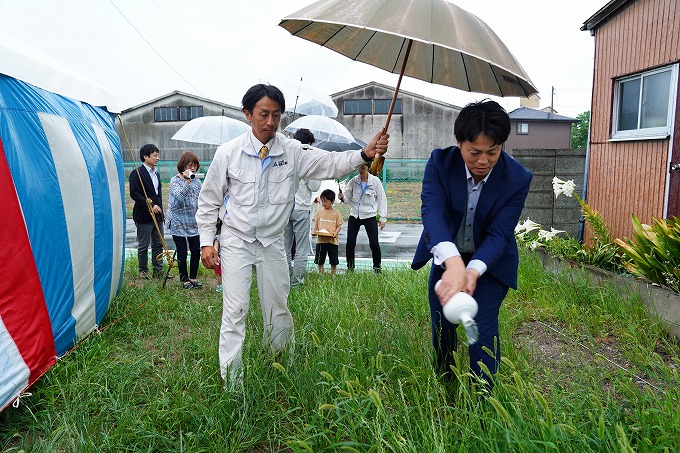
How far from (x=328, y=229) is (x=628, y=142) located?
13.1ft

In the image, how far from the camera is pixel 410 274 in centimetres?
668

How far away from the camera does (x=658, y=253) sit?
4875mm

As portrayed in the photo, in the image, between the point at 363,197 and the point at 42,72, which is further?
the point at 363,197

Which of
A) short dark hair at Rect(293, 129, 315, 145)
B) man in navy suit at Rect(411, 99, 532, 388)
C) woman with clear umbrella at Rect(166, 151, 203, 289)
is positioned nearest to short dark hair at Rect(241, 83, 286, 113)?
man in navy suit at Rect(411, 99, 532, 388)

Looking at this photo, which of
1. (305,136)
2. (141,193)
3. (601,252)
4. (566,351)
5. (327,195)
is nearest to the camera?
(566,351)

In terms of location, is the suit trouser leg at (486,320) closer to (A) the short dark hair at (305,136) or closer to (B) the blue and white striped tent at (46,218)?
(B) the blue and white striped tent at (46,218)

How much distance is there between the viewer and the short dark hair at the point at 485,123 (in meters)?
2.67

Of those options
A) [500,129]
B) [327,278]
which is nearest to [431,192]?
[500,129]

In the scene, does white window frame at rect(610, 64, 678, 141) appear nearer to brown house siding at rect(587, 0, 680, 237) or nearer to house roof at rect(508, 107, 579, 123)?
brown house siding at rect(587, 0, 680, 237)

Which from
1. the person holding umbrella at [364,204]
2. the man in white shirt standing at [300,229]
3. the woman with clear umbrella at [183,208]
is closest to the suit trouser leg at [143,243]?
the woman with clear umbrella at [183,208]

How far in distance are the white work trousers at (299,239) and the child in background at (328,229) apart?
966 millimetres

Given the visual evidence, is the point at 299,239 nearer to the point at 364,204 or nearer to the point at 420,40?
the point at 364,204

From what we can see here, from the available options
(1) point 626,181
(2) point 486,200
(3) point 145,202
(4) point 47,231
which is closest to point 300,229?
(3) point 145,202

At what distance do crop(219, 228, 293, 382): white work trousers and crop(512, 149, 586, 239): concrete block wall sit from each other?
18.6 ft
